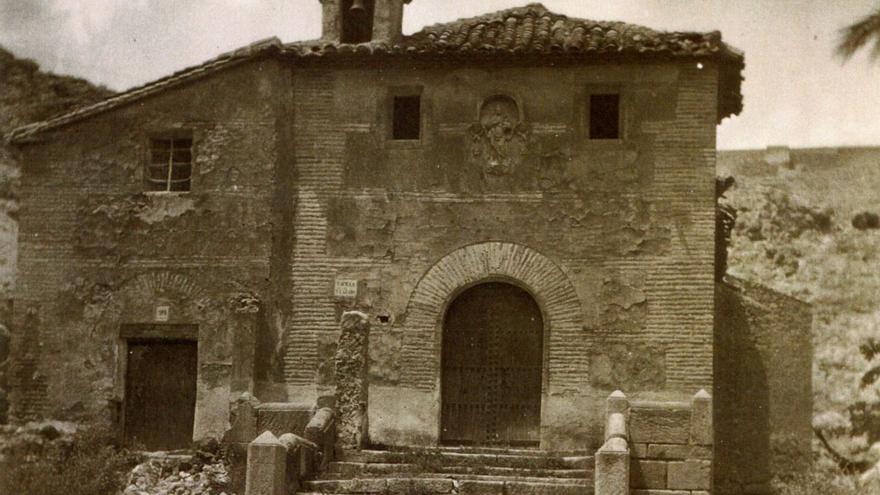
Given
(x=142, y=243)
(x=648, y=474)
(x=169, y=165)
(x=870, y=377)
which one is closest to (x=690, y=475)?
(x=648, y=474)

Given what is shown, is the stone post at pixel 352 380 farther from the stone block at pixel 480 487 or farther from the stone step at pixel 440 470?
the stone block at pixel 480 487

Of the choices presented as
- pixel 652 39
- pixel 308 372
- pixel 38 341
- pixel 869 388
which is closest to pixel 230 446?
pixel 308 372

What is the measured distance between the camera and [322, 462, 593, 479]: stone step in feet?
50.0

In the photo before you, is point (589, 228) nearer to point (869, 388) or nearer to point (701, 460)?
point (701, 460)

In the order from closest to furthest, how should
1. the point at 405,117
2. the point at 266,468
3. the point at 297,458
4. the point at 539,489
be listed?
1. the point at 266,468
2. the point at 539,489
3. the point at 297,458
4. the point at 405,117

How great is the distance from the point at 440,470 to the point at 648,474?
2.44 m

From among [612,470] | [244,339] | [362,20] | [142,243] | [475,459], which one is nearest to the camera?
[612,470]

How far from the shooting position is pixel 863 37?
563 inches

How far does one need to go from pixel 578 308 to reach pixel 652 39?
4032 millimetres

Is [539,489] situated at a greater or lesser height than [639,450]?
lesser

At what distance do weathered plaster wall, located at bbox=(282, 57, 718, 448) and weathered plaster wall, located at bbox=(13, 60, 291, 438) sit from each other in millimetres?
658

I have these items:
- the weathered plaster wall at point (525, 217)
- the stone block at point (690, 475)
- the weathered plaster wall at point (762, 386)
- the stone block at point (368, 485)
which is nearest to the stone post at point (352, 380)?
the stone block at point (368, 485)

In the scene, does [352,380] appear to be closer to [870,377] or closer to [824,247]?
[870,377]

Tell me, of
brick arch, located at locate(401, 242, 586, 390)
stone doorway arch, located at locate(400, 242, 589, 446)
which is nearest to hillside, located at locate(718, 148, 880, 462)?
stone doorway arch, located at locate(400, 242, 589, 446)
